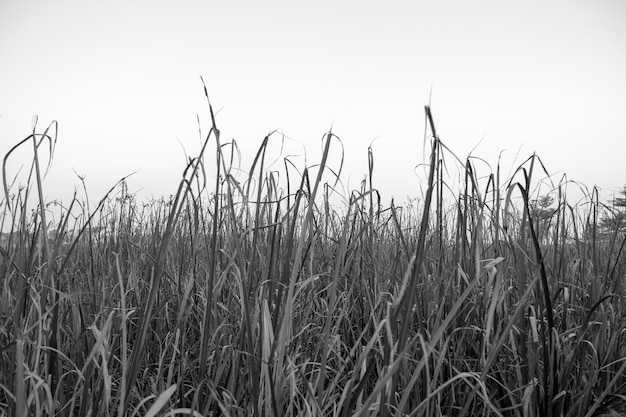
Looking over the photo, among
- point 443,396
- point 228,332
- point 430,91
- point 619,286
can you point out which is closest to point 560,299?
point 619,286

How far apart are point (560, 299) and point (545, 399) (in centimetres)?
94

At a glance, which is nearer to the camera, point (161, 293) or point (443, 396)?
point (443, 396)

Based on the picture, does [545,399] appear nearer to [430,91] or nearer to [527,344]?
[527,344]

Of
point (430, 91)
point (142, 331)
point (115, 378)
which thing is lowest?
point (115, 378)

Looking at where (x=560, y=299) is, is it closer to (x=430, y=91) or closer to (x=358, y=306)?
(x=358, y=306)

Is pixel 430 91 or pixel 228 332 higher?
pixel 430 91

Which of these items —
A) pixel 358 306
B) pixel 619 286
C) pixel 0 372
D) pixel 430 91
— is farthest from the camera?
pixel 619 286

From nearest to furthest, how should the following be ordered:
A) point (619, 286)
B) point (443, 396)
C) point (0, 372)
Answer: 1. point (0, 372)
2. point (443, 396)
3. point (619, 286)

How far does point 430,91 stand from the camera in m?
0.67

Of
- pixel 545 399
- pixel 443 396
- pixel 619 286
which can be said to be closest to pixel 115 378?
pixel 443 396

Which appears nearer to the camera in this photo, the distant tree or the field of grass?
the field of grass

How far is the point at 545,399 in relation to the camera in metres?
1.01

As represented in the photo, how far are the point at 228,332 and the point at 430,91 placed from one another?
1071mm

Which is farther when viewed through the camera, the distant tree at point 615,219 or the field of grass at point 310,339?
the distant tree at point 615,219
